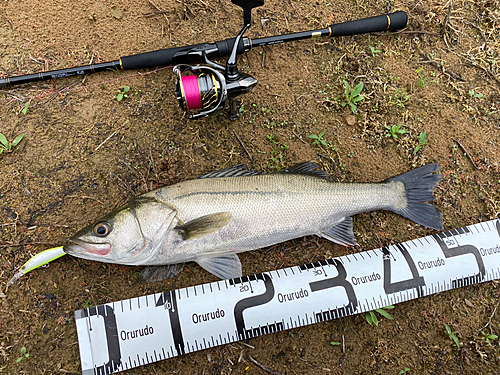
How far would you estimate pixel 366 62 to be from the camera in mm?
3400

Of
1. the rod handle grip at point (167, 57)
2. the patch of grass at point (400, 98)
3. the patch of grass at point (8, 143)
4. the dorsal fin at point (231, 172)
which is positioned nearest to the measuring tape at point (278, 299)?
the dorsal fin at point (231, 172)

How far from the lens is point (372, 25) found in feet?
10.8

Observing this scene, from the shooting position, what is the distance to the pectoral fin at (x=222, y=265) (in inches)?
107

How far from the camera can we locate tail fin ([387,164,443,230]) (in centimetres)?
292

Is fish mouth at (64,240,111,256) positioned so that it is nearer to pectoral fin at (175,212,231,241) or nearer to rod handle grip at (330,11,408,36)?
pectoral fin at (175,212,231,241)

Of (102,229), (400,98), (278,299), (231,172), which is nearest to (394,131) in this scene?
(400,98)

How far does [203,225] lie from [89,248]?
965 millimetres

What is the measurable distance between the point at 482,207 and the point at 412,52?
6.30 ft

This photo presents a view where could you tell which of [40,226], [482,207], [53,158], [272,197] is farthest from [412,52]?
[40,226]

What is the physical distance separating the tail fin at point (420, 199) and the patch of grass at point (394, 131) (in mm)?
493

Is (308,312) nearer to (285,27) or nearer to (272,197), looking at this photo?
(272,197)

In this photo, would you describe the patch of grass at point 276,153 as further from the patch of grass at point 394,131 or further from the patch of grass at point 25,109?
the patch of grass at point 25,109

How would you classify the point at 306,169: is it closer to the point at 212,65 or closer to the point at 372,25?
the point at 212,65

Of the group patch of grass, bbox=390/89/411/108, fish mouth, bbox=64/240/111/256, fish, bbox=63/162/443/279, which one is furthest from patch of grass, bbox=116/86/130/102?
patch of grass, bbox=390/89/411/108
